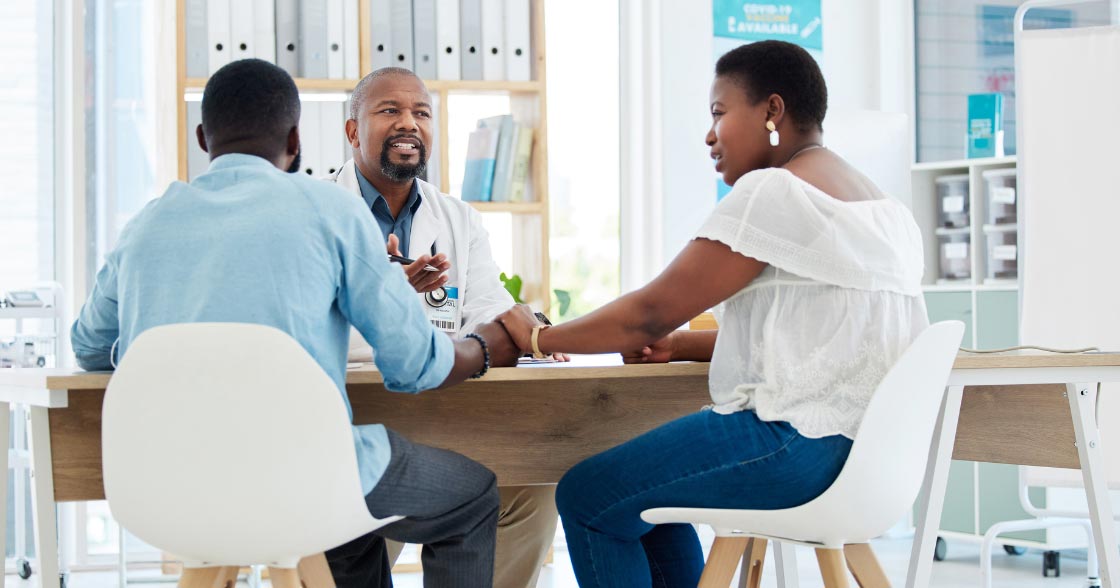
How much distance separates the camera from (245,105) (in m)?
1.71

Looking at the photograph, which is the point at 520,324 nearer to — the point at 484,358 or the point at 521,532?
the point at 484,358

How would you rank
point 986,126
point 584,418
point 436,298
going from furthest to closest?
point 986,126 → point 436,298 → point 584,418

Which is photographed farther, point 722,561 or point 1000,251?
point 1000,251

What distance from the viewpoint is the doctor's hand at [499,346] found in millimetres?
1940

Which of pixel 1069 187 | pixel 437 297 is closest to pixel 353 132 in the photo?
pixel 437 297

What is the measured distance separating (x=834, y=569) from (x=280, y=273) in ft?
3.15

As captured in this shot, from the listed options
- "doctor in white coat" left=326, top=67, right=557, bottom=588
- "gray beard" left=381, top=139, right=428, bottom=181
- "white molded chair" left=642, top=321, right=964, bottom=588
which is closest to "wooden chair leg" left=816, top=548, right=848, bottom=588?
"white molded chair" left=642, top=321, right=964, bottom=588

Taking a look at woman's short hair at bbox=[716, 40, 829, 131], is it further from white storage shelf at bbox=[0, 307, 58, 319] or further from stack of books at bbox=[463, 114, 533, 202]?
white storage shelf at bbox=[0, 307, 58, 319]

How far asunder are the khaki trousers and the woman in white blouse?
678 mm

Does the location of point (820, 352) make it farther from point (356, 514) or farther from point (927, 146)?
point (927, 146)

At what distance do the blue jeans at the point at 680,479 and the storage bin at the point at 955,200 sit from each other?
2786 millimetres

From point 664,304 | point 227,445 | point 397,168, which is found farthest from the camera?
point 397,168

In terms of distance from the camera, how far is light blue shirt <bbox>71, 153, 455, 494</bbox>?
154cm

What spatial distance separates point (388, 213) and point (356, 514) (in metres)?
1.24
